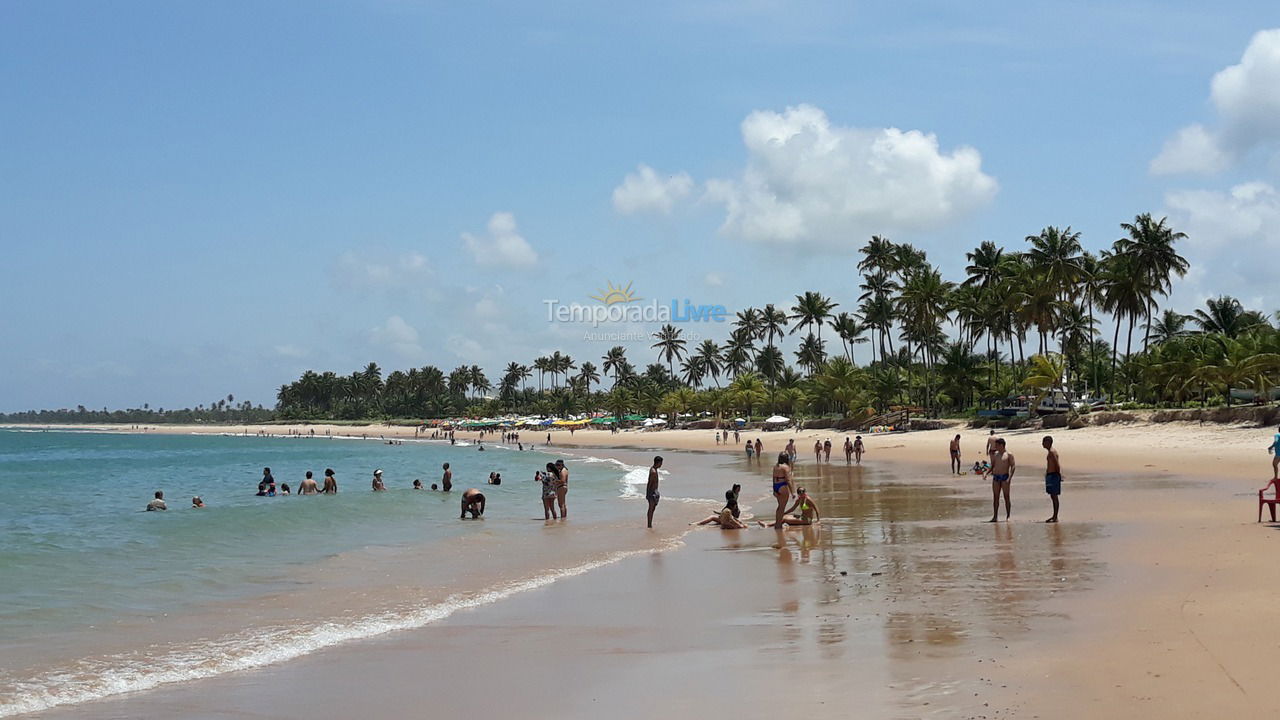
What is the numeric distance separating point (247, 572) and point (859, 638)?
1014 centimetres

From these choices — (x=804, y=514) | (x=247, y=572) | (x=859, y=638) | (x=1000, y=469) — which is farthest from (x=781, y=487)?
(x=859, y=638)

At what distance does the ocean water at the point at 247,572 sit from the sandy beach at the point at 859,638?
858mm

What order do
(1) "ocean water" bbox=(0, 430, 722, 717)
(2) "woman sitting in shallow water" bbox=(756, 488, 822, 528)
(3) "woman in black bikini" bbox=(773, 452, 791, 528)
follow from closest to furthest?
1. (1) "ocean water" bbox=(0, 430, 722, 717)
2. (3) "woman in black bikini" bbox=(773, 452, 791, 528)
3. (2) "woman sitting in shallow water" bbox=(756, 488, 822, 528)

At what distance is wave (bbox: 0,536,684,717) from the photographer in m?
7.35

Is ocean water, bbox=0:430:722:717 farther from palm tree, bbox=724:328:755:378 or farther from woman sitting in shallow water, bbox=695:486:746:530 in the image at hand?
palm tree, bbox=724:328:755:378

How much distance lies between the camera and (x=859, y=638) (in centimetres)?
801

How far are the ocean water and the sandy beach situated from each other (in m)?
0.86

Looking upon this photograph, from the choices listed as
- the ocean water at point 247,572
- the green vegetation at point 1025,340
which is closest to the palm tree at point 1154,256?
the green vegetation at point 1025,340

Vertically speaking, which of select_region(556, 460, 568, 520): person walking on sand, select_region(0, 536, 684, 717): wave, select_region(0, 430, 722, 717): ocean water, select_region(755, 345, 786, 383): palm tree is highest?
select_region(755, 345, 786, 383): palm tree

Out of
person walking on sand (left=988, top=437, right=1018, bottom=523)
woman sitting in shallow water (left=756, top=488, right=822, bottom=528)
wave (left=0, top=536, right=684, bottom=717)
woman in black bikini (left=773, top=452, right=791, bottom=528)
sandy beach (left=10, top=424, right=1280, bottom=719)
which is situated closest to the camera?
sandy beach (left=10, top=424, right=1280, bottom=719)

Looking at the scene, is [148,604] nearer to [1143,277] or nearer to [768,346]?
[1143,277]

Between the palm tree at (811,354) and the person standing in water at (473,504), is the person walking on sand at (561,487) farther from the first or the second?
the palm tree at (811,354)

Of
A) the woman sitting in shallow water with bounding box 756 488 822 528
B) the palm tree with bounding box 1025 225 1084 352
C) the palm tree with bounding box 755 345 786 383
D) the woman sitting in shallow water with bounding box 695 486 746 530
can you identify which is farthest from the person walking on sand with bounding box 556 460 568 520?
the palm tree with bounding box 755 345 786 383

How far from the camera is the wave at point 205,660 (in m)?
7.35
